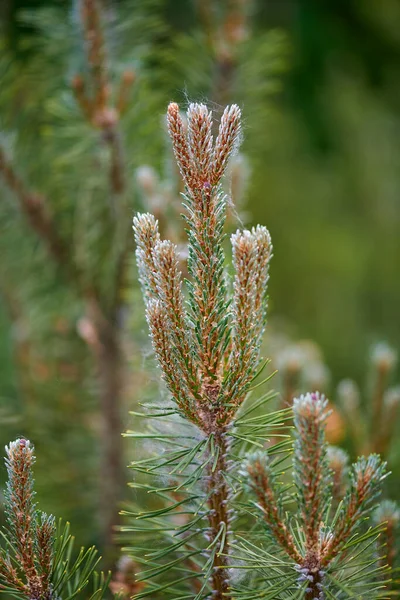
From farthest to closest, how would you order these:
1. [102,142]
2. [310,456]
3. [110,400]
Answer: [110,400] < [102,142] < [310,456]

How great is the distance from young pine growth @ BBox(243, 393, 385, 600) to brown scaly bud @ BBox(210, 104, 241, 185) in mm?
197

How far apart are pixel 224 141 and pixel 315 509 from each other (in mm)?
304

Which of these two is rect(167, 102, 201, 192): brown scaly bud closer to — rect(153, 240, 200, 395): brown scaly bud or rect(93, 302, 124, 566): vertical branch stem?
rect(153, 240, 200, 395): brown scaly bud

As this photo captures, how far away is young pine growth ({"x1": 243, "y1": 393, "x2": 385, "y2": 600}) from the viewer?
49 cm

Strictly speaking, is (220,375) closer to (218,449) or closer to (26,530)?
(218,449)

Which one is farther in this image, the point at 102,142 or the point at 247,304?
the point at 102,142

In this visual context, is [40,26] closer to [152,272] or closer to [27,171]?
[27,171]

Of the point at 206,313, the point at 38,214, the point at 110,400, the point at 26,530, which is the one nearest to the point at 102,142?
the point at 38,214

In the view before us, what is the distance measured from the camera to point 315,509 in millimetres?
512

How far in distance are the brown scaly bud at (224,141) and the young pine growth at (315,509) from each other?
20 cm

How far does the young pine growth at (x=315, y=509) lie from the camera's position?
0.49 metres

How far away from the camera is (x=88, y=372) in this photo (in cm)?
132

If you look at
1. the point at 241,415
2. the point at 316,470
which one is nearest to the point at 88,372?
the point at 241,415

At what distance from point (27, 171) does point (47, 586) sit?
0.69 m
